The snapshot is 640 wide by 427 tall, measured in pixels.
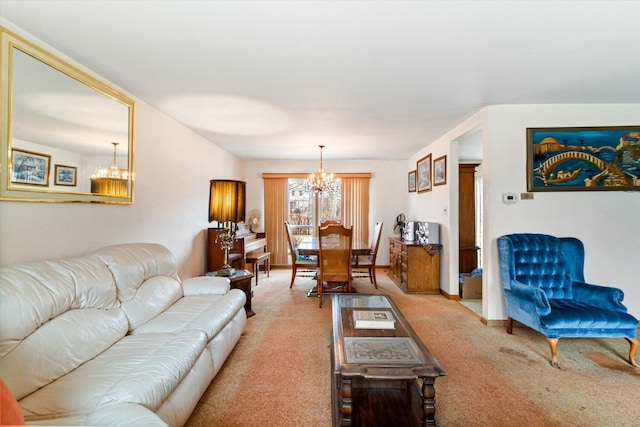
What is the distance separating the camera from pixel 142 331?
6.57 ft

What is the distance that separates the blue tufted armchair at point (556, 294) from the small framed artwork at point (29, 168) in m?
3.90

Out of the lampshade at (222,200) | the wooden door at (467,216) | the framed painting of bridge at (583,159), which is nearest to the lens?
the framed painting of bridge at (583,159)

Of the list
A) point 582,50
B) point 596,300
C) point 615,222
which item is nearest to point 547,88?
point 582,50

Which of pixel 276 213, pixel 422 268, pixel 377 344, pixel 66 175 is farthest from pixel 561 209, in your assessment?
pixel 276 213

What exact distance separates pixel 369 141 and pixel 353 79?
2290 mm

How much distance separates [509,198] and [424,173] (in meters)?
2.12

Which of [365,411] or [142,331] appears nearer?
[365,411]

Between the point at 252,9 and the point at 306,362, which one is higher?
the point at 252,9

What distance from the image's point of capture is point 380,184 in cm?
645

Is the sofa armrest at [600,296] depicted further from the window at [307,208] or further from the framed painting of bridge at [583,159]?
the window at [307,208]

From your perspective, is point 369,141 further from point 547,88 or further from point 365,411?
point 365,411

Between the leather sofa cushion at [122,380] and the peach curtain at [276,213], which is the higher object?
→ the peach curtain at [276,213]

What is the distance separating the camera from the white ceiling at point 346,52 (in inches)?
65.4

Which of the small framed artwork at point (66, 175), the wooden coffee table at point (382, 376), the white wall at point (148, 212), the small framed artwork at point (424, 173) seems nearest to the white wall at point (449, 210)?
the small framed artwork at point (424, 173)
